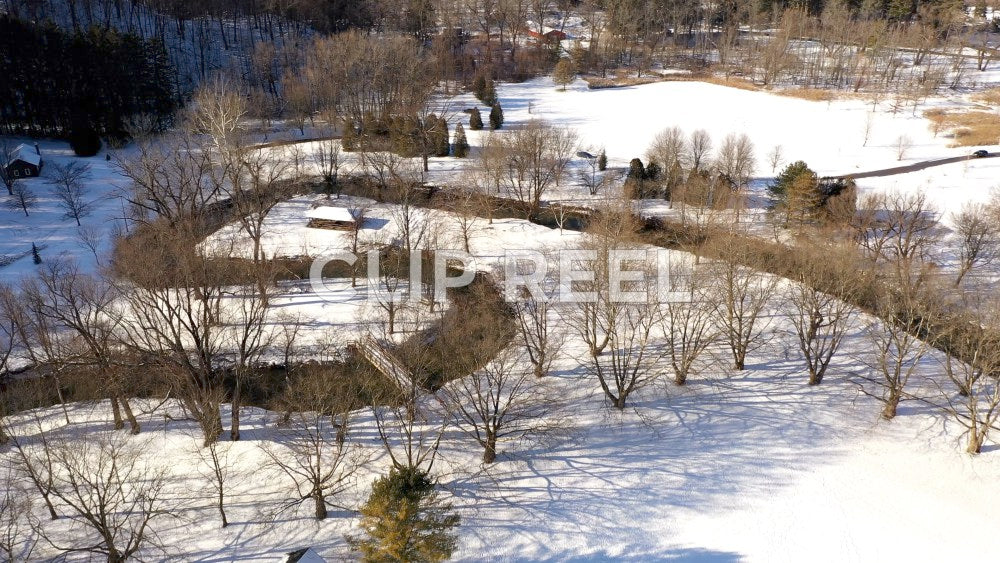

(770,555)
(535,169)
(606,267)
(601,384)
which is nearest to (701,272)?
(606,267)

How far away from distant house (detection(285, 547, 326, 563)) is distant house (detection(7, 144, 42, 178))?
1344 inches

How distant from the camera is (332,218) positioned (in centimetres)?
3291

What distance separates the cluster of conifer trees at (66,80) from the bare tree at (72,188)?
14.8 ft

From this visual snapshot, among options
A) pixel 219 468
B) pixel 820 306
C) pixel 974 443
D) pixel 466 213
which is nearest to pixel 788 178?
pixel 820 306

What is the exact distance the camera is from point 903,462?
58.3 feet

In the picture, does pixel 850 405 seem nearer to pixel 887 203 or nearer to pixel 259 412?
pixel 887 203

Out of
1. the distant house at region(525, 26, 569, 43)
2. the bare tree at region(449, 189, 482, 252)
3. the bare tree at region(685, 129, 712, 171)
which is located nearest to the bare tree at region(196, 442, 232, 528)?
the bare tree at region(449, 189, 482, 252)

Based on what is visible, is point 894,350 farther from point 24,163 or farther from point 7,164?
point 24,163

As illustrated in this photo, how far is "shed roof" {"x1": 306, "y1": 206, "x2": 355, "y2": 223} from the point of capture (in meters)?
32.9

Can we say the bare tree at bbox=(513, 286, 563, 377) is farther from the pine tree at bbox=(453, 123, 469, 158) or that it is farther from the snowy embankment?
the pine tree at bbox=(453, 123, 469, 158)

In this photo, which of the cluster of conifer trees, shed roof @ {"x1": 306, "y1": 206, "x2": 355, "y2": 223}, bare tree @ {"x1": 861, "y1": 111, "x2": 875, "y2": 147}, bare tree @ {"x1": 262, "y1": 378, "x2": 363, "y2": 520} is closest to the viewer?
bare tree @ {"x1": 262, "y1": 378, "x2": 363, "y2": 520}

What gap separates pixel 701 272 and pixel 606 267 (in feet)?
13.9

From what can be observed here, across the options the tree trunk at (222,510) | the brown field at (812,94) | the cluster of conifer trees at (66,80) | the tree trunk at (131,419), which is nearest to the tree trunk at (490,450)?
the tree trunk at (222,510)

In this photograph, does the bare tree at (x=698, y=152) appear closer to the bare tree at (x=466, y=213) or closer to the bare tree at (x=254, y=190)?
the bare tree at (x=466, y=213)
